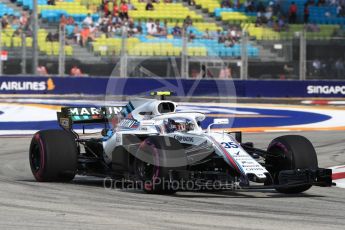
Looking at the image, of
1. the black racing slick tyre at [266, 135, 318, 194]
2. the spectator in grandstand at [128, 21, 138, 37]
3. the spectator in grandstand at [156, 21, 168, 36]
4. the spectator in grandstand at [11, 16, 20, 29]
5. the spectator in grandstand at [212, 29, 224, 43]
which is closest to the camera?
the black racing slick tyre at [266, 135, 318, 194]

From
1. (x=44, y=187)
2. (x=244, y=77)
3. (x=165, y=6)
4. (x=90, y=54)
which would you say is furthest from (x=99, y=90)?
(x=44, y=187)

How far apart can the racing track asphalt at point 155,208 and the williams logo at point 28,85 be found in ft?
67.0

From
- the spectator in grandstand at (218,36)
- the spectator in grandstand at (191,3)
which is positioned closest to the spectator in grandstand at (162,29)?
the spectator in grandstand at (218,36)

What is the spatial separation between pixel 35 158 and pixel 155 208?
3.36 m

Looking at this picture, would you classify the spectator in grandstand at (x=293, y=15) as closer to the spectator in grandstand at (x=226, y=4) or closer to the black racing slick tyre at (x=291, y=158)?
the spectator in grandstand at (x=226, y=4)

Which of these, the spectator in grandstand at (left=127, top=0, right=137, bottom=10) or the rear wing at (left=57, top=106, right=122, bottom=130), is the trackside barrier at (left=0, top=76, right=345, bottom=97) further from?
the rear wing at (left=57, top=106, right=122, bottom=130)

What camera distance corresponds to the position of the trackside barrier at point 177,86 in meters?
31.9

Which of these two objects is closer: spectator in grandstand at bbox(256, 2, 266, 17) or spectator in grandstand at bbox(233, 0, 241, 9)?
spectator in grandstand at bbox(256, 2, 266, 17)

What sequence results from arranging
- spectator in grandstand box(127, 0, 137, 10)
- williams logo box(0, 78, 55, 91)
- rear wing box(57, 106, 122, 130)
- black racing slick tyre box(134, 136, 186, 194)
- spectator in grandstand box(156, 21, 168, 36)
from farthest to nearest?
spectator in grandstand box(127, 0, 137, 10), spectator in grandstand box(156, 21, 168, 36), williams logo box(0, 78, 55, 91), rear wing box(57, 106, 122, 130), black racing slick tyre box(134, 136, 186, 194)

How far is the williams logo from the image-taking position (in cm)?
3222

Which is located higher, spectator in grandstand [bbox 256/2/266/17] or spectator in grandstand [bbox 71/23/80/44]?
spectator in grandstand [bbox 256/2/266/17]

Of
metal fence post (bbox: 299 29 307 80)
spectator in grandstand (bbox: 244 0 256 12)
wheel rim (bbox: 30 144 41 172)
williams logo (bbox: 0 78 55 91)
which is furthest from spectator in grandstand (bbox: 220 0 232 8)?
wheel rim (bbox: 30 144 41 172)

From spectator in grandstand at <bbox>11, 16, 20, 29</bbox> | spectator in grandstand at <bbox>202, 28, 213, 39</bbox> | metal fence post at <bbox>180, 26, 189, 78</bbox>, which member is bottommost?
metal fence post at <bbox>180, 26, 189, 78</bbox>

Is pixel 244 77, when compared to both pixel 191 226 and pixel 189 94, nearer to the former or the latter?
pixel 189 94
